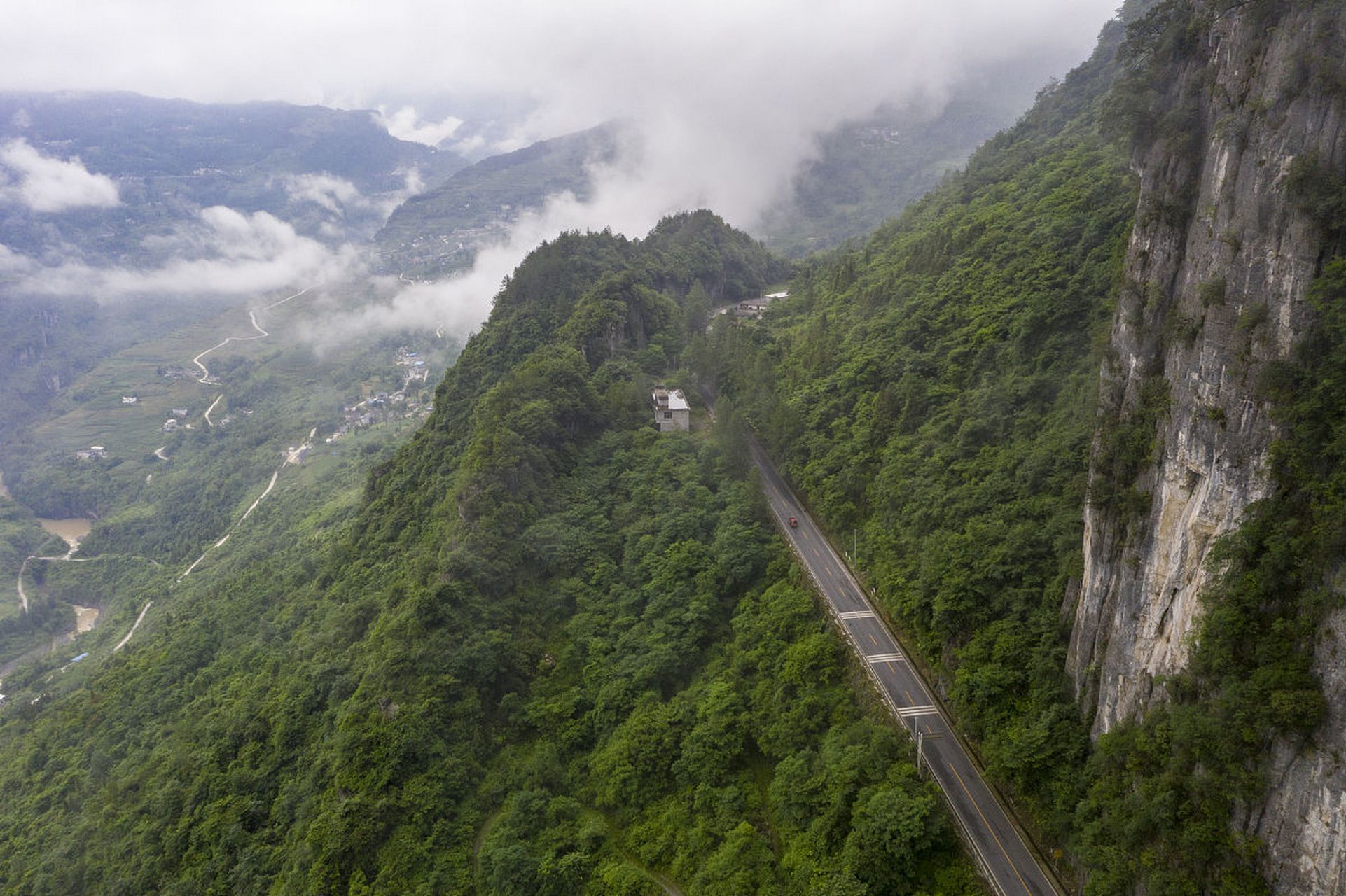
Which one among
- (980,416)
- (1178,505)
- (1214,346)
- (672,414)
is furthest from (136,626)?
(1214,346)

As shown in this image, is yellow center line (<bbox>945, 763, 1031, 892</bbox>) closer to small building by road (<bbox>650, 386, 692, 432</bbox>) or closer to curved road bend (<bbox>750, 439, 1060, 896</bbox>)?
curved road bend (<bbox>750, 439, 1060, 896</bbox>)

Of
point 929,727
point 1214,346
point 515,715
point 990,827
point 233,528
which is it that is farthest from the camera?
point 233,528

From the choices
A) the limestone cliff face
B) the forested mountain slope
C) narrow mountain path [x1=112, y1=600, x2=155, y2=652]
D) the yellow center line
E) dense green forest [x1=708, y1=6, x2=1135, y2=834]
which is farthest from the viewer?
narrow mountain path [x1=112, y1=600, x2=155, y2=652]

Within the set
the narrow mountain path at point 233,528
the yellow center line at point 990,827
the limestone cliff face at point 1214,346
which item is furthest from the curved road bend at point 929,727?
the narrow mountain path at point 233,528

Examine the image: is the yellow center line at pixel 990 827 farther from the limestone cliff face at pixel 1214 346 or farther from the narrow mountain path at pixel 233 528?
the narrow mountain path at pixel 233 528

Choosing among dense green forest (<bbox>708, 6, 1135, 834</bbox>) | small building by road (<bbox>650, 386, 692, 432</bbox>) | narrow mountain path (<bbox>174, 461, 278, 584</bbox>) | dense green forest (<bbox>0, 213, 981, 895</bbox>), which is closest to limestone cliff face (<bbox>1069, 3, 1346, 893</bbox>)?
dense green forest (<bbox>708, 6, 1135, 834</bbox>)

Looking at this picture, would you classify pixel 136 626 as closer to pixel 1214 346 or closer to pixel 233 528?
pixel 233 528

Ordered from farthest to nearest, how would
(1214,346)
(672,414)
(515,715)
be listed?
(672,414) → (515,715) → (1214,346)
